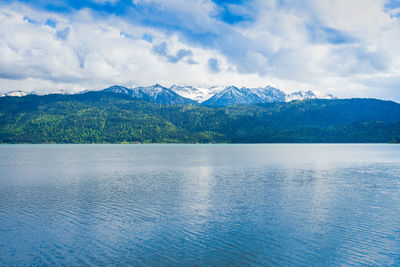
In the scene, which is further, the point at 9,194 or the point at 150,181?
the point at 150,181

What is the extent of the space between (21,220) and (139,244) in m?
17.4

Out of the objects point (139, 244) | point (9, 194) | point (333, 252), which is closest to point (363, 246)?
point (333, 252)

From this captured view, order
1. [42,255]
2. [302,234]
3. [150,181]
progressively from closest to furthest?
[42,255]
[302,234]
[150,181]

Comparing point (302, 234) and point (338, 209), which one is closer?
point (302, 234)

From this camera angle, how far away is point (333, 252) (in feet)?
86.1

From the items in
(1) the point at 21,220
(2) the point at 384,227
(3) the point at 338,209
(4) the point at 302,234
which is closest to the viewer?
(4) the point at 302,234

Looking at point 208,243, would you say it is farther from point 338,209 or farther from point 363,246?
point 338,209

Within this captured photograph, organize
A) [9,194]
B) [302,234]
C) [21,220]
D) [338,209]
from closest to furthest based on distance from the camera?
1. [302,234]
2. [21,220]
3. [338,209]
4. [9,194]

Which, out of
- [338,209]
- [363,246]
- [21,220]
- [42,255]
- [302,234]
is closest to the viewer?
Result: [42,255]

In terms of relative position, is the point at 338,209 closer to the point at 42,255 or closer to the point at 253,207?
the point at 253,207

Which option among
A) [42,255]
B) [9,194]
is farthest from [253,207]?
[9,194]

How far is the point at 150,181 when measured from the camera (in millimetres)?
69250

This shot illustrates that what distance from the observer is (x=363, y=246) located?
27.5 meters

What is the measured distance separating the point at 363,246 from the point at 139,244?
65.9 ft
